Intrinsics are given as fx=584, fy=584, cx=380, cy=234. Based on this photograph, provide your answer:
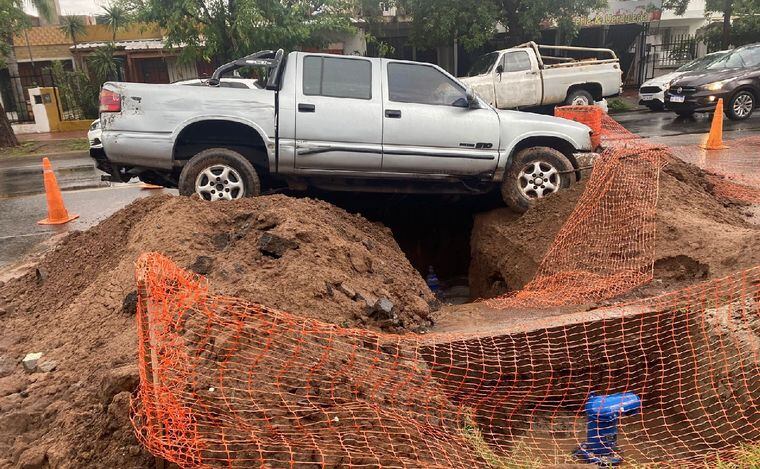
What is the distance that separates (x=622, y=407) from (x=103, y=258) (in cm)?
480

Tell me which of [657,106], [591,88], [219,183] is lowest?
[657,106]

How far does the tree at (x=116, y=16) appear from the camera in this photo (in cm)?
2362

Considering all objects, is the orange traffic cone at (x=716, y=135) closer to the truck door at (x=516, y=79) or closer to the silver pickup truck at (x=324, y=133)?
the truck door at (x=516, y=79)

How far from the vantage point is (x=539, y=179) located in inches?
286

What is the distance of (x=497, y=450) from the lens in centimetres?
380

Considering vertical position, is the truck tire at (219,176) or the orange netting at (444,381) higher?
the truck tire at (219,176)

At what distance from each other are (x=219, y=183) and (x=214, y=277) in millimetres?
2248

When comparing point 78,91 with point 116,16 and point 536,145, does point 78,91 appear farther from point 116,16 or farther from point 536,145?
point 536,145

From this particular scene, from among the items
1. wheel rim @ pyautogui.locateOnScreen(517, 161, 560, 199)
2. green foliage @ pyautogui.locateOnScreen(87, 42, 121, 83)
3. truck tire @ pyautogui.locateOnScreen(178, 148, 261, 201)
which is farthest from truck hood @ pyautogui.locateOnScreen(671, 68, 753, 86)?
green foliage @ pyautogui.locateOnScreen(87, 42, 121, 83)

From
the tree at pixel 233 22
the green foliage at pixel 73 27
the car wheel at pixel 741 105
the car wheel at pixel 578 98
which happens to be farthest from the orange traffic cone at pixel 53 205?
the green foliage at pixel 73 27

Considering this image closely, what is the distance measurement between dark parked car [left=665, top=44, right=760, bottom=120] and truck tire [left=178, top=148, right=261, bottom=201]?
1375cm

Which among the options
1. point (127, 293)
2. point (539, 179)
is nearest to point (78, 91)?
point (539, 179)

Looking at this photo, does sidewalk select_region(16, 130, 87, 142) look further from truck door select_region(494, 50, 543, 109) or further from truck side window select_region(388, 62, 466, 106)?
truck side window select_region(388, 62, 466, 106)

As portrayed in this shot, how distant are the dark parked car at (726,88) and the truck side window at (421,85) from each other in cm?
1169
